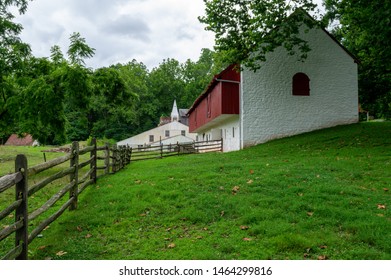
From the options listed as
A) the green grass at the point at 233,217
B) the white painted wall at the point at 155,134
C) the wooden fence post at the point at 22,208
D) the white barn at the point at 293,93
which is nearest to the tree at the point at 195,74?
the white painted wall at the point at 155,134

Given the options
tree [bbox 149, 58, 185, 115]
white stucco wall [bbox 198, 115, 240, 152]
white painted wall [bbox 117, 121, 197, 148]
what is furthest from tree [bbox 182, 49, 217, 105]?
white stucco wall [bbox 198, 115, 240, 152]

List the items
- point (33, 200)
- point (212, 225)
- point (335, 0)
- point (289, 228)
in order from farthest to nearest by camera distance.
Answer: point (335, 0), point (33, 200), point (212, 225), point (289, 228)

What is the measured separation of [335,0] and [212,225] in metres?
19.9

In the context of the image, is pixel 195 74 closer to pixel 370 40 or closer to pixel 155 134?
pixel 155 134

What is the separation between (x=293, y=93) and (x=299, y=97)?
0.48 metres

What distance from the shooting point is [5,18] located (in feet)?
47.6

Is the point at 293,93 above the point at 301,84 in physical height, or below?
below

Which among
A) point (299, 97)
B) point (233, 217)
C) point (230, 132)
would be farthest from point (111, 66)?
point (233, 217)

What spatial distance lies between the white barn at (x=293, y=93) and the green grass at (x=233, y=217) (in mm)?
10392

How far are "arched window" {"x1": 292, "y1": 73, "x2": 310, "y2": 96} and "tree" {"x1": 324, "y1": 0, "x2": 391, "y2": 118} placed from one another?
360 cm

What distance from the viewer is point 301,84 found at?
70.6 ft

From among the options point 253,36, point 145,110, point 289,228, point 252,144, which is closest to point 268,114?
point 252,144

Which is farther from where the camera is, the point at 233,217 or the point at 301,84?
the point at 301,84

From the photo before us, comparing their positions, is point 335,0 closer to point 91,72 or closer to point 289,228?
point 91,72
